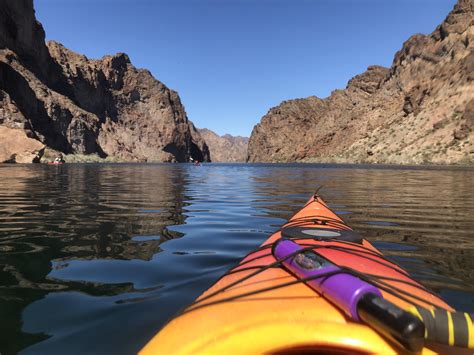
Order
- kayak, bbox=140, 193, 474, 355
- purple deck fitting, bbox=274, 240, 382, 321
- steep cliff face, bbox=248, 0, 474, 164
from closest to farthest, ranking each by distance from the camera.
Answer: kayak, bbox=140, 193, 474, 355, purple deck fitting, bbox=274, 240, 382, 321, steep cliff face, bbox=248, 0, 474, 164

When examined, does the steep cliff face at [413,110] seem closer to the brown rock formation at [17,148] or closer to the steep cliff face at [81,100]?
the steep cliff face at [81,100]

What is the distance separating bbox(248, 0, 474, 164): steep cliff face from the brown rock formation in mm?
70525

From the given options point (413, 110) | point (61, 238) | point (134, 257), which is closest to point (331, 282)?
point (134, 257)

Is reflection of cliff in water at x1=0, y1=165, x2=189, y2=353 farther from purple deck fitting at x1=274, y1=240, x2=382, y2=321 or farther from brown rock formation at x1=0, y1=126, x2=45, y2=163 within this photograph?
brown rock formation at x1=0, y1=126, x2=45, y2=163

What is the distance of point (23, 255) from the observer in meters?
5.12

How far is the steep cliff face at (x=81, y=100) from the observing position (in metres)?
76.6

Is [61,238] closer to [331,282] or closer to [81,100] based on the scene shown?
[331,282]

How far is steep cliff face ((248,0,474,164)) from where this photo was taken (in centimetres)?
7144

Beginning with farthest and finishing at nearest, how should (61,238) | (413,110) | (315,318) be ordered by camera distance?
(413,110), (61,238), (315,318)

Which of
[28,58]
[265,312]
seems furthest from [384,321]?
[28,58]

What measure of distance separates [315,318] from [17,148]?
204ft

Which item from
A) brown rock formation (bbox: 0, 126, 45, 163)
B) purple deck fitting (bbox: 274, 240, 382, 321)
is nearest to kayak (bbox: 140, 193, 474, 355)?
purple deck fitting (bbox: 274, 240, 382, 321)

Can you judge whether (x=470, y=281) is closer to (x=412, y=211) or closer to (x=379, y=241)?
(x=379, y=241)

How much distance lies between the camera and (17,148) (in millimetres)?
53781
